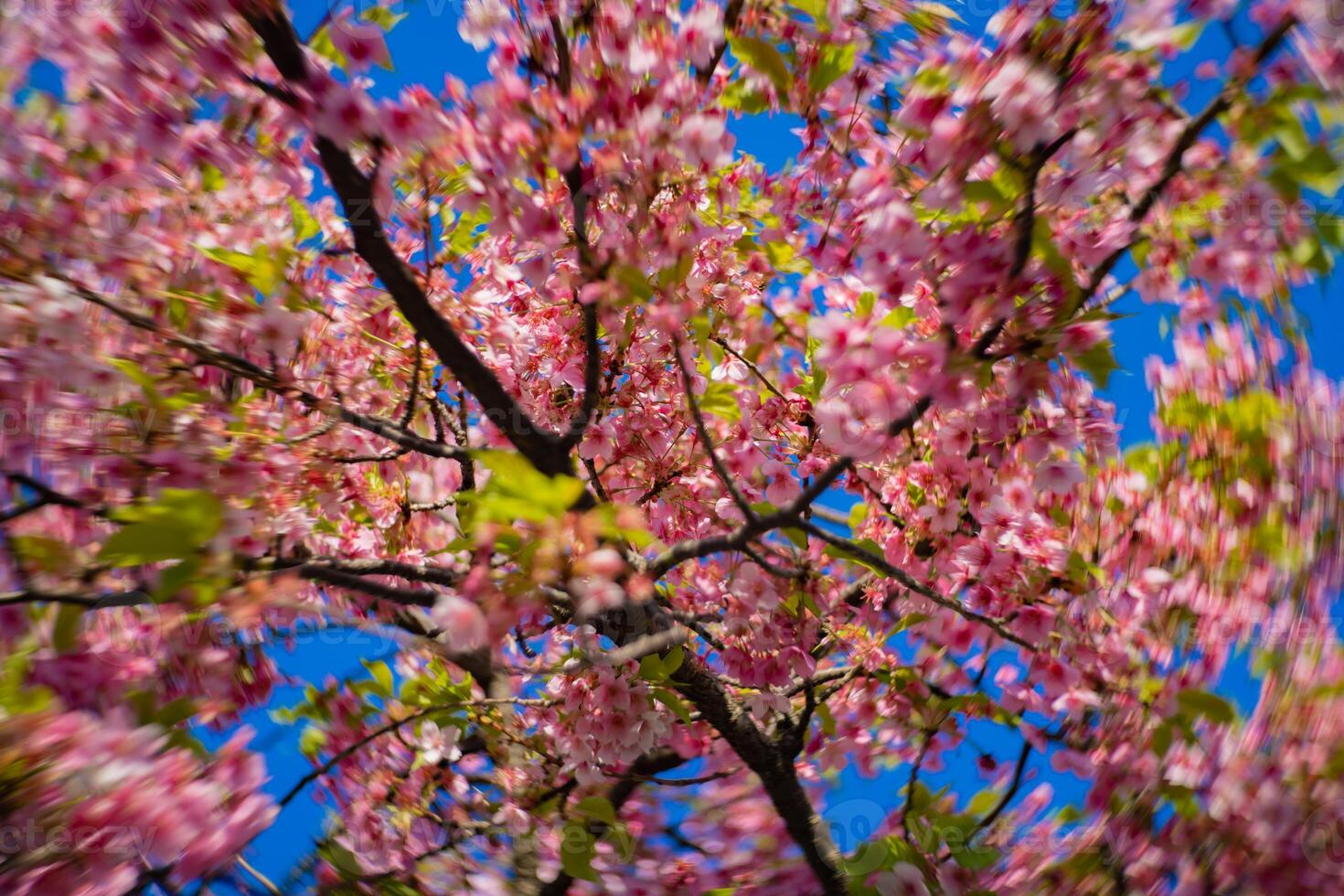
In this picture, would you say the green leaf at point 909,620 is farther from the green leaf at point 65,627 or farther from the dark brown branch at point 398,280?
the green leaf at point 65,627

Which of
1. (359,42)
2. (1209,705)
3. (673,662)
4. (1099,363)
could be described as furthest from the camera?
(673,662)

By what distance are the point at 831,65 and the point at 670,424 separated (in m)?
1.53

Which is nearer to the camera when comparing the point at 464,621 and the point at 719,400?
the point at 464,621

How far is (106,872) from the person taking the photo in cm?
130

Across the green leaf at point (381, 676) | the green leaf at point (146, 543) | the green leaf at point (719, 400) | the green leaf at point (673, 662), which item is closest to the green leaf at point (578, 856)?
the green leaf at point (673, 662)

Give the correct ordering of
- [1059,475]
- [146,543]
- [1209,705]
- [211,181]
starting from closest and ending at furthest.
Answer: [146,543] → [1209,705] → [1059,475] → [211,181]

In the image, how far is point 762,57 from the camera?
1.62 m

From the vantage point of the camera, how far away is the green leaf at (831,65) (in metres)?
1.78

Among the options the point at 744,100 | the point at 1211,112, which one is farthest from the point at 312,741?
the point at 1211,112

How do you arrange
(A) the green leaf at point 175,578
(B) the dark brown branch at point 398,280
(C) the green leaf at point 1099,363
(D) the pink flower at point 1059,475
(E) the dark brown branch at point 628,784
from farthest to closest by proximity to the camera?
(E) the dark brown branch at point 628,784
(D) the pink flower at point 1059,475
(B) the dark brown branch at point 398,280
(C) the green leaf at point 1099,363
(A) the green leaf at point 175,578

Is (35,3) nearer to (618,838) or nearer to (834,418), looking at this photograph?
(834,418)

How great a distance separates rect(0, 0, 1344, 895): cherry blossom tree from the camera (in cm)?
143

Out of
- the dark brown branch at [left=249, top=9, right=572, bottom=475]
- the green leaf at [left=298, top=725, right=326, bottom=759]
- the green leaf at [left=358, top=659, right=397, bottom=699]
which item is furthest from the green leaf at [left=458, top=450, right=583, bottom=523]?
the green leaf at [left=298, top=725, right=326, bottom=759]

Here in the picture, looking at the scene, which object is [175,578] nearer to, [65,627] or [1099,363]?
[65,627]
